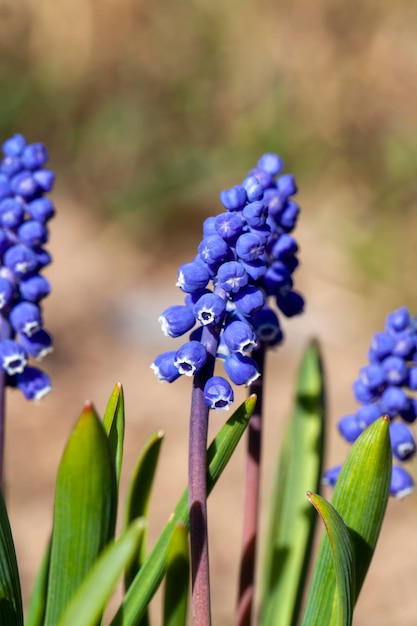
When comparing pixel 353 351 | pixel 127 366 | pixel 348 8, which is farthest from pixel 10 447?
pixel 348 8

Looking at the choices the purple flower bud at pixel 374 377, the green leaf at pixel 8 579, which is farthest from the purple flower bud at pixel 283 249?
the green leaf at pixel 8 579

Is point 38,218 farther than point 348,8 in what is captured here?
No

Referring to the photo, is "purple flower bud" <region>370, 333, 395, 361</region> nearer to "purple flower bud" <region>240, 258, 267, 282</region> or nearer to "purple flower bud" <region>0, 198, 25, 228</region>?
"purple flower bud" <region>240, 258, 267, 282</region>

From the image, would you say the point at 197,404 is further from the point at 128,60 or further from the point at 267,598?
the point at 128,60

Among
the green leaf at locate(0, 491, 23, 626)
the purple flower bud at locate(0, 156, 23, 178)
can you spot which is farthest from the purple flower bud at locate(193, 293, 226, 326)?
the purple flower bud at locate(0, 156, 23, 178)

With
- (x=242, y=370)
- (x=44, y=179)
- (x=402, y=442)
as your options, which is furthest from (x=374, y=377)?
(x=44, y=179)
